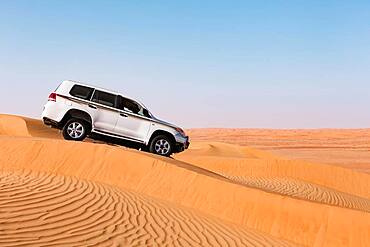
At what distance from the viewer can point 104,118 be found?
1274cm

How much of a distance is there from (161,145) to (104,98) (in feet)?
7.58

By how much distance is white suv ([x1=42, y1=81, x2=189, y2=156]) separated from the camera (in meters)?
12.5

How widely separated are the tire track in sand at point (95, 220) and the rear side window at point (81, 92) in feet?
11.5

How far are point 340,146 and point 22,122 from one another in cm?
3083

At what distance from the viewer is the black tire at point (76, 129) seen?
12.8 meters

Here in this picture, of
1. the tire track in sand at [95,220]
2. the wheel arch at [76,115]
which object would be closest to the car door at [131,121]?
the wheel arch at [76,115]

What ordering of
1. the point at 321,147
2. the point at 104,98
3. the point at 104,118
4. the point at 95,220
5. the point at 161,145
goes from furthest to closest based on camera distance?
the point at 321,147
the point at 161,145
the point at 104,98
the point at 104,118
the point at 95,220

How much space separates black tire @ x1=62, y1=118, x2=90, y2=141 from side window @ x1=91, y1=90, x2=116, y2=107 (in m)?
0.78

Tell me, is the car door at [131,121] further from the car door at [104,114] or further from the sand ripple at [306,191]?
the sand ripple at [306,191]

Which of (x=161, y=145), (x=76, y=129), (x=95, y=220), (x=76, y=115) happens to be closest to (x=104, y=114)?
(x=76, y=115)

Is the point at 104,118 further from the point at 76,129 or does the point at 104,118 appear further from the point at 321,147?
the point at 321,147

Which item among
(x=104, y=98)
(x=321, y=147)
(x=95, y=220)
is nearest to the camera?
(x=95, y=220)

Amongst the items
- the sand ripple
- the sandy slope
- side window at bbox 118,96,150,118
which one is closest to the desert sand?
the sand ripple

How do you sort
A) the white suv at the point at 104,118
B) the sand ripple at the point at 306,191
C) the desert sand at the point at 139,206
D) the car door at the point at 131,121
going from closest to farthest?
the desert sand at the point at 139,206 → the white suv at the point at 104,118 → the car door at the point at 131,121 → the sand ripple at the point at 306,191
